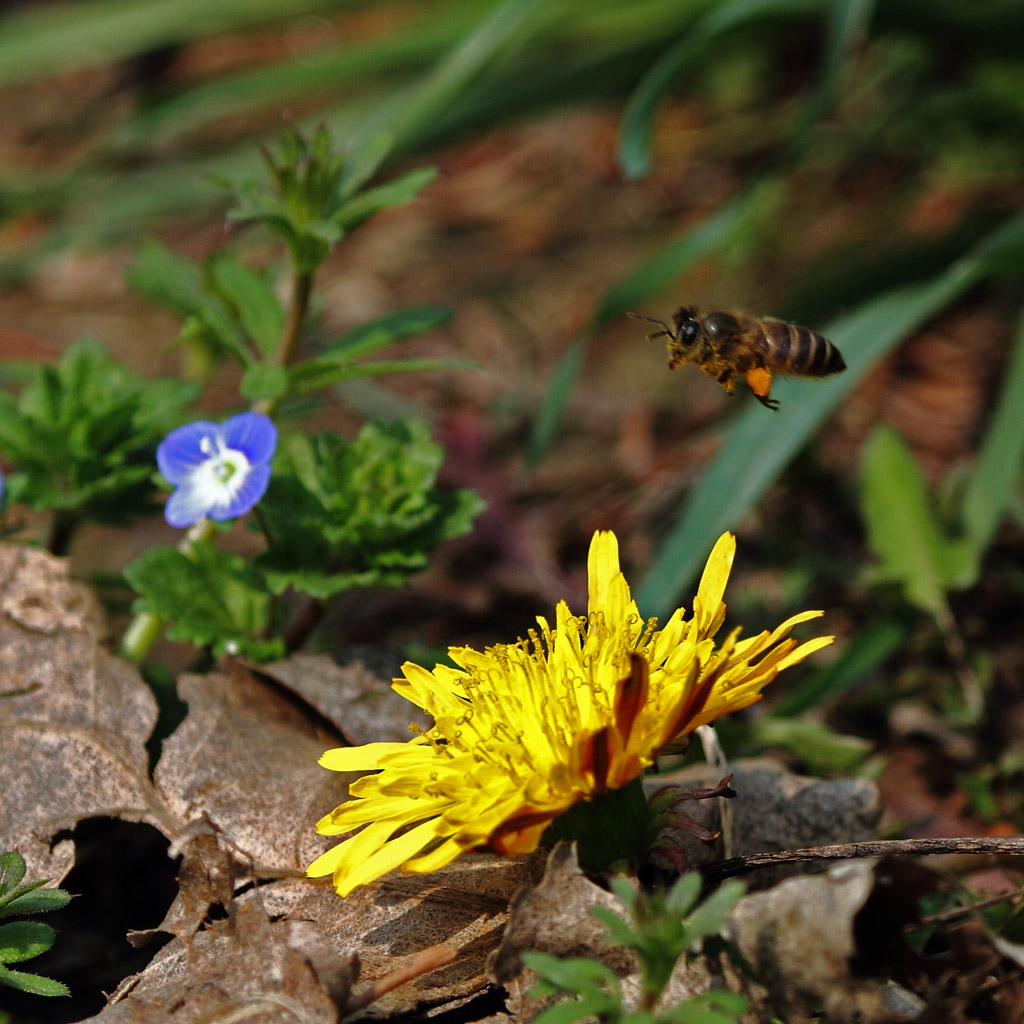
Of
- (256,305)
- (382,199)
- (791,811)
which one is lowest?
(791,811)

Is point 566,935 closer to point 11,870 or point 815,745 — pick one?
point 11,870

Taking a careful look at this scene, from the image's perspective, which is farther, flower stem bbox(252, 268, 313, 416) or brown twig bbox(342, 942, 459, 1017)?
flower stem bbox(252, 268, 313, 416)

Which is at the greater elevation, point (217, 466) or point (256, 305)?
point (256, 305)

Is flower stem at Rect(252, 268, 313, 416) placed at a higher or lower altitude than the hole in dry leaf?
higher

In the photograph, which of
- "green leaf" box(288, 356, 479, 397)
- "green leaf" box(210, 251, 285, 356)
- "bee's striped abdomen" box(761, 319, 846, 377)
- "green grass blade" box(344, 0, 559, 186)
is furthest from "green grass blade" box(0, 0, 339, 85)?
"bee's striped abdomen" box(761, 319, 846, 377)

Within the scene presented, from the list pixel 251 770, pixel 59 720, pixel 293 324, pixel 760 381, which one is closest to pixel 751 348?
pixel 760 381

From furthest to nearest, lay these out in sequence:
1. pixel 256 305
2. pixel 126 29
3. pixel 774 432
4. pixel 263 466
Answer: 1. pixel 126 29
2. pixel 774 432
3. pixel 256 305
4. pixel 263 466

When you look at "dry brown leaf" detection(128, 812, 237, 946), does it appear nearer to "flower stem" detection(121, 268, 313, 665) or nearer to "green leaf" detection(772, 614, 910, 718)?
"flower stem" detection(121, 268, 313, 665)

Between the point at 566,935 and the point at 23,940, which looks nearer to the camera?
the point at 566,935
